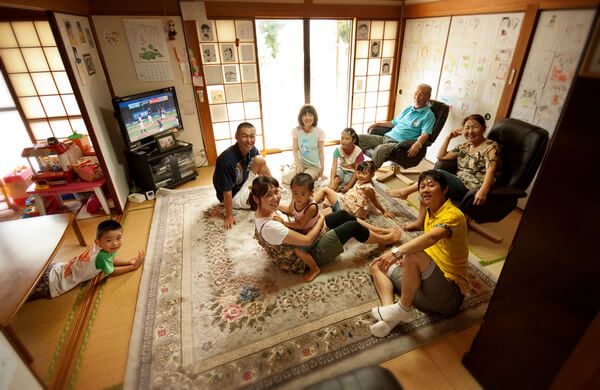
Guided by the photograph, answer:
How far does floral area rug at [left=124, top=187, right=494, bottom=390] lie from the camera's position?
1.48 metres

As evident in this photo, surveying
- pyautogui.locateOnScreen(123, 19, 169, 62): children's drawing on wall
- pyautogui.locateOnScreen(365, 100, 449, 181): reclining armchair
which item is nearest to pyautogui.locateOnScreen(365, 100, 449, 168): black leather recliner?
pyautogui.locateOnScreen(365, 100, 449, 181): reclining armchair

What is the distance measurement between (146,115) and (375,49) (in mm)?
3066

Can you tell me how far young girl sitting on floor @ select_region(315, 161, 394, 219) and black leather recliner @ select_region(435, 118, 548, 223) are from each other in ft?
2.29

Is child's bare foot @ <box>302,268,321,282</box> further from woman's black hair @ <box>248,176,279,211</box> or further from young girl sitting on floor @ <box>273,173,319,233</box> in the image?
woman's black hair @ <box>248,176,279,211</box>

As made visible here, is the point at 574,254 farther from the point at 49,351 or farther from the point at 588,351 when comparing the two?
the point at 49,351

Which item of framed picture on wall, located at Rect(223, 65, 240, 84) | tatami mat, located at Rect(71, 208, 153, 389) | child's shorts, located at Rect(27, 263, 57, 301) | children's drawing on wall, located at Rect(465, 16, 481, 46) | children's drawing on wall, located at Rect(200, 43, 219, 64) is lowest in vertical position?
tatami mat, located at Rect(71, 208, 153, 389)

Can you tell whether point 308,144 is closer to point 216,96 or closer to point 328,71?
point 216,96

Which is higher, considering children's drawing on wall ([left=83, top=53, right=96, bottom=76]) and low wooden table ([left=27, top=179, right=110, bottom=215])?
children's drawing on wall ([left=83, top=53, right=96, bottom=76])

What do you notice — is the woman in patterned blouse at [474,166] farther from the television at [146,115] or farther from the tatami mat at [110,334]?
the television at [146,115]

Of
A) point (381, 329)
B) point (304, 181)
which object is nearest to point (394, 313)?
point (381, 329)

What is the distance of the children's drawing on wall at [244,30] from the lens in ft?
11.3

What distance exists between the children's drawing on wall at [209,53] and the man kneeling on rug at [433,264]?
2.99 metres

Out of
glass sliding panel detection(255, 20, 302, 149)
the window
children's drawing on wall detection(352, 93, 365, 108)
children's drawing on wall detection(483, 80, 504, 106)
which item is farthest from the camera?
glass sliding panel detection(255, 20, 302, 149)

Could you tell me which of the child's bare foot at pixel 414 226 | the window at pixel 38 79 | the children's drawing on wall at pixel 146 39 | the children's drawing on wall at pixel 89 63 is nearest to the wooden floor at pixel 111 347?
the child's bare foot at pixel 414 226
